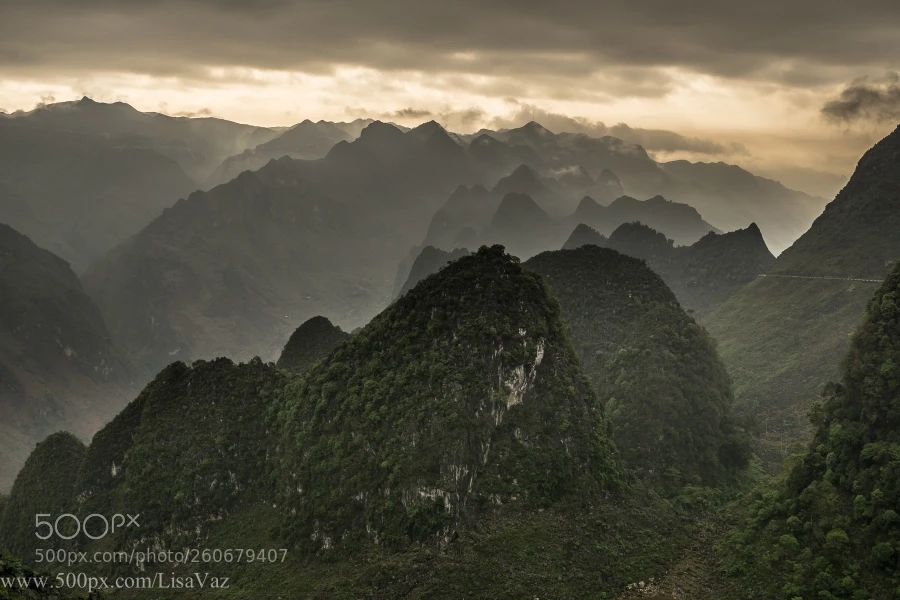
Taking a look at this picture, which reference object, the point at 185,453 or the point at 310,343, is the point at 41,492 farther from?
the point at 310,343

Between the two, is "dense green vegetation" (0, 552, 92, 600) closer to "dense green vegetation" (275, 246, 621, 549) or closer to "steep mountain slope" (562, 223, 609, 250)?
"dense green vegetation" (275, 246, 621, 549)

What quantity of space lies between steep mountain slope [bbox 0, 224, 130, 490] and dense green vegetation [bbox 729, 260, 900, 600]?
12080 cm

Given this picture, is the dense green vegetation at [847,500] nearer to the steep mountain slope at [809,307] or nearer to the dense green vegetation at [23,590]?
the steep mountain slope at [809,307]

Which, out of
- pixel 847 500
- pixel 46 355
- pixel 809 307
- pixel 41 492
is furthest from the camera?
pixel 46 355

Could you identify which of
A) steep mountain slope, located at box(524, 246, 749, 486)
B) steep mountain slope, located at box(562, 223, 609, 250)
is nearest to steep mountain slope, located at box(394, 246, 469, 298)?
steep mountain slope, located at box(562, 223, 609, 250)

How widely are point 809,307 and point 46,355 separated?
14446cm

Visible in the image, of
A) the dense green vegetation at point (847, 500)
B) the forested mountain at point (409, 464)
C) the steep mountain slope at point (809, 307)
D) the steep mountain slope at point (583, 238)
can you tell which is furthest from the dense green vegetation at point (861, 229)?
the forested mountain at point (409, 464)

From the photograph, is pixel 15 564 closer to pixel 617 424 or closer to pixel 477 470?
pixel 477 470

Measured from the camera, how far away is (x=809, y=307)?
346 ft

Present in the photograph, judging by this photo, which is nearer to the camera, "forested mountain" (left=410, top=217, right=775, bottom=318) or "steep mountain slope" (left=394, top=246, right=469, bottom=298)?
"forested mountain" (left=410, top=217, right=775, bottom=318)

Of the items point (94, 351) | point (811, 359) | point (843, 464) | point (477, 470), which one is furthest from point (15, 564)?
point (94, 351)

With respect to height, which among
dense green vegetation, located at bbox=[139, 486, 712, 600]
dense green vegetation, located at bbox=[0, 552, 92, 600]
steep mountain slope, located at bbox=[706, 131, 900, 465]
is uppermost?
steep mountain slope, located at bbox=[706, 131, 900, 465]

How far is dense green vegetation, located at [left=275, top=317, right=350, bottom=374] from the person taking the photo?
3385 inches

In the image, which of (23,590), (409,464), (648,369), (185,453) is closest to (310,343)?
(185,453)
